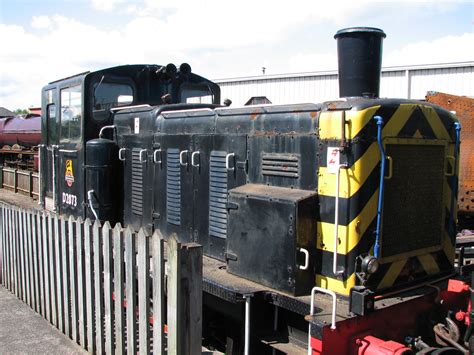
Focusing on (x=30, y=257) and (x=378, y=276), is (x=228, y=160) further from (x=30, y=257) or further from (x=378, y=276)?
(x=30, y=257)

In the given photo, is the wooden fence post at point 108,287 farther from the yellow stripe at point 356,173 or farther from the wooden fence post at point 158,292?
the yellow stripe at point 356,173

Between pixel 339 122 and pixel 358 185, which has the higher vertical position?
pixel 339 122

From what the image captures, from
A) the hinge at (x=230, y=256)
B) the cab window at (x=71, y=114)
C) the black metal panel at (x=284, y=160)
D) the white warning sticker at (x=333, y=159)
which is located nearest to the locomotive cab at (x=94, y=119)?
the cab window at (x=71, y=114)

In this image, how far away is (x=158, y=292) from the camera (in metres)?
3.48

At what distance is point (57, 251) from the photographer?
16.2 feet

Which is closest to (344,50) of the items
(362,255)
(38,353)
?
(362,255)

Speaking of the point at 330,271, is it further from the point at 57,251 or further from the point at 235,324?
the point at 57,251

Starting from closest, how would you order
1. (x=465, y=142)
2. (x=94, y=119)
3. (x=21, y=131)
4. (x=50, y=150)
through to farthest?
(x=94, y=119) → (x=50, y=150) → (x=465, y=142) → (x=21, y=131)

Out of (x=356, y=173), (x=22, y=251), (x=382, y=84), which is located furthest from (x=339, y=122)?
(x=382, y=84)

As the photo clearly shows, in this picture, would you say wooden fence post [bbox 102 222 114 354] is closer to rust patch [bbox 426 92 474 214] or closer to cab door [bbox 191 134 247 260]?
cab door [bbox 191 134 247 260]

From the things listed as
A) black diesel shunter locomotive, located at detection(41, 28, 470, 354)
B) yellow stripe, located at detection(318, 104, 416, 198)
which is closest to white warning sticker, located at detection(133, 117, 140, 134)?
black diesel shunter locomotive, located at detection(41, 28, 470, 354)

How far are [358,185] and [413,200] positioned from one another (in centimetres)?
73

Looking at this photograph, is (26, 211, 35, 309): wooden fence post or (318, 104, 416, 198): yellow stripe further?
(26, 211, 35, 309): wooden fence post

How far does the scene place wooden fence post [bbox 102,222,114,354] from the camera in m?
4.12
